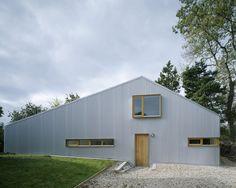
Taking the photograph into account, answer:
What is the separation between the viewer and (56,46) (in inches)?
579

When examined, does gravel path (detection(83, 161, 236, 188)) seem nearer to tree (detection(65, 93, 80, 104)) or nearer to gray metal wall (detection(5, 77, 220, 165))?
gray metal wall (detection(5, 77, 220, 165))

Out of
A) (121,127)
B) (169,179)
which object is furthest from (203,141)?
(121,127)

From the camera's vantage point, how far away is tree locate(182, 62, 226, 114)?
74.5ft

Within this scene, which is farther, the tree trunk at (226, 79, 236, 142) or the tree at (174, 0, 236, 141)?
the tree trunk at (226, 79, 236, 142)

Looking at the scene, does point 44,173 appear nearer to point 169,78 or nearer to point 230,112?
point 230,112

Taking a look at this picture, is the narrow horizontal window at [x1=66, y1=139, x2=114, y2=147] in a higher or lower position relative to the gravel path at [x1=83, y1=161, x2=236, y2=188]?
higher

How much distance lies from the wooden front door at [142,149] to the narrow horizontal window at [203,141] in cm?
277

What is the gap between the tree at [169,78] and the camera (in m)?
32.6

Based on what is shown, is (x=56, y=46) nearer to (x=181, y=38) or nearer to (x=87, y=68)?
(x=87, y=68)

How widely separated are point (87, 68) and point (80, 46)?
3.78 m

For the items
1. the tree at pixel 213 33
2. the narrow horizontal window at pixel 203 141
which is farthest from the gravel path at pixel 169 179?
the tree at pixel 213 33

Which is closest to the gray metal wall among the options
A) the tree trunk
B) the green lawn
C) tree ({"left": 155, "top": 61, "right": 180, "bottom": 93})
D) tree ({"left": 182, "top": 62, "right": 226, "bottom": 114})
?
the green lawn

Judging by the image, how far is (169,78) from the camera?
33.1 meters

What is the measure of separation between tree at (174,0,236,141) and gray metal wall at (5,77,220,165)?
20.4 ft
